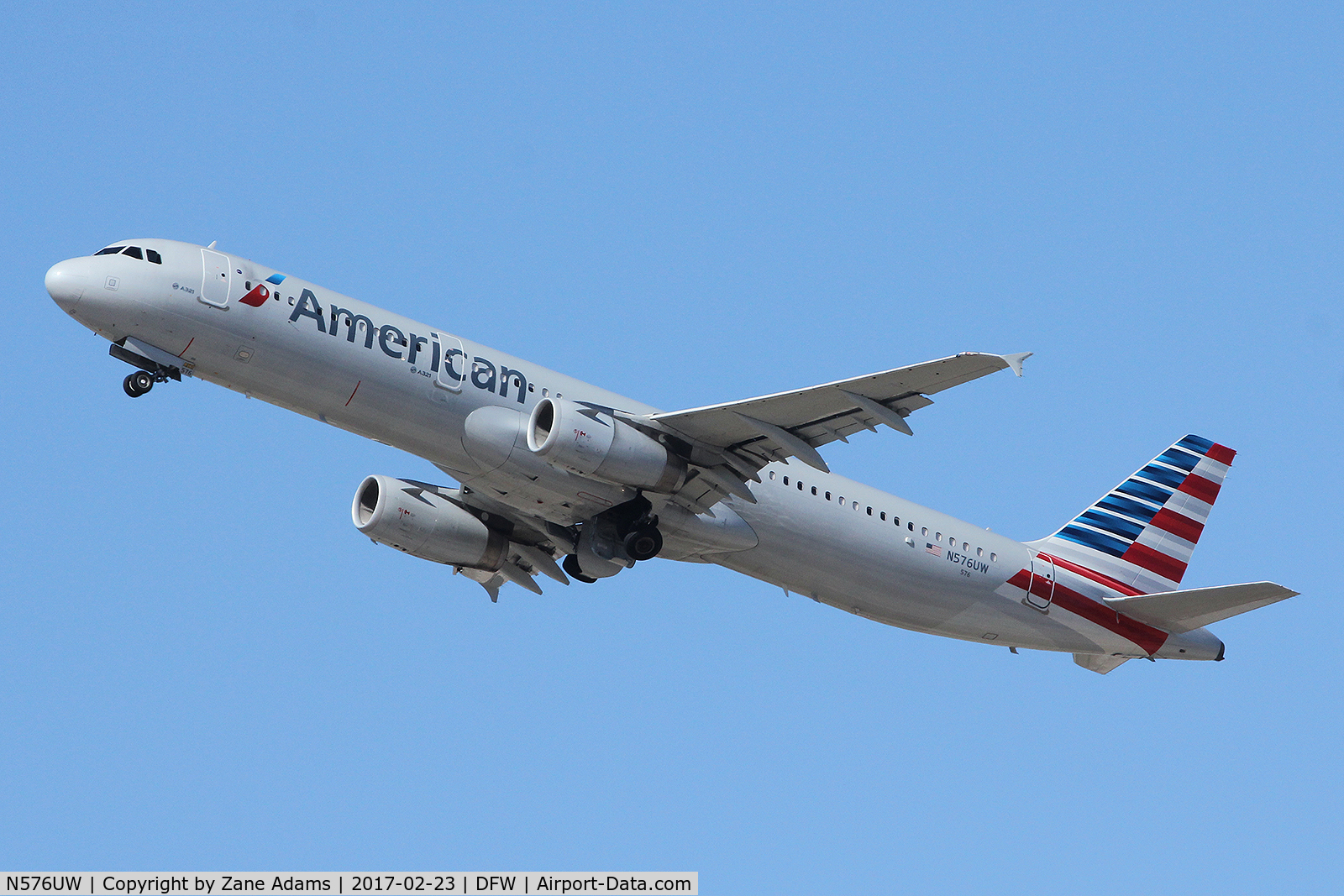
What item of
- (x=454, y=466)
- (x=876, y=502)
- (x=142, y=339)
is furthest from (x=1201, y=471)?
(x=142, y=339)

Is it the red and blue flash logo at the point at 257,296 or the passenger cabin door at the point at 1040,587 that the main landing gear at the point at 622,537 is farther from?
the passenger cabin door at the point at 1040,587

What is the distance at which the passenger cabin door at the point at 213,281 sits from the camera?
26906 mm

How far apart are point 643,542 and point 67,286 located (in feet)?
38.5

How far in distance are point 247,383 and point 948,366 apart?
42.0 feet

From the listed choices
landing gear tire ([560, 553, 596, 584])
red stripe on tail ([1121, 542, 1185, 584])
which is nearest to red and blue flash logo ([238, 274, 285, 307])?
landing gear tire ([560, 553, 596, 584])

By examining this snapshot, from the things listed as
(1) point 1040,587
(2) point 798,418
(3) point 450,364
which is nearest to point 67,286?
(3) point 450,364

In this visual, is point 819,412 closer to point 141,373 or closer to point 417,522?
point 417,522

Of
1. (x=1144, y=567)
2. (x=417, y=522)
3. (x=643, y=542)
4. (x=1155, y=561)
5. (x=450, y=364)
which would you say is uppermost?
(x=450, y=364)

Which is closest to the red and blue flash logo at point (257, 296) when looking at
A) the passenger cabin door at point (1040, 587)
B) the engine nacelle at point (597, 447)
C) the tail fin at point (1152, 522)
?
the engine nacelle at point (597, 447)

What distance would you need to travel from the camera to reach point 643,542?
2972 centimetres

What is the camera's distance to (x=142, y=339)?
26.8 m

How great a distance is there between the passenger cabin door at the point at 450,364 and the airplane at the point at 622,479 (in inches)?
→ 1.4

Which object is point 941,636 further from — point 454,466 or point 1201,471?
point 454,466

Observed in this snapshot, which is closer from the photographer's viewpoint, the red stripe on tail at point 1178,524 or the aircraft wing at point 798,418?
the aircraft wing at point 798,418
